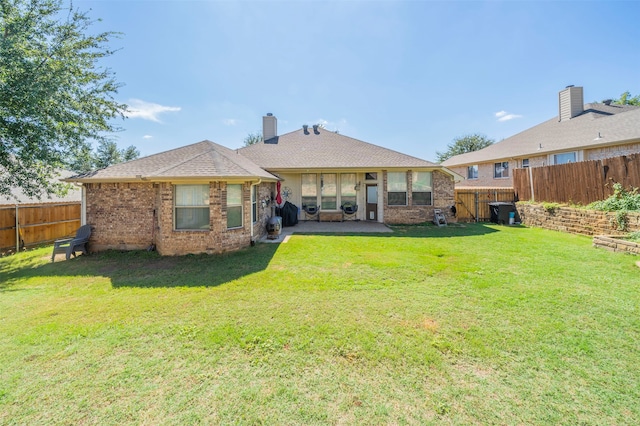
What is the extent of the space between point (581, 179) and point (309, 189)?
1132 cm

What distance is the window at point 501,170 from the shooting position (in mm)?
17734

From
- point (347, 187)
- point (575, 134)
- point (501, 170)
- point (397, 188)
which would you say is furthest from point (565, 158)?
point (347, 187)

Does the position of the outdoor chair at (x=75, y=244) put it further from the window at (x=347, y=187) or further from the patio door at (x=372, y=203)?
the patio door at (x=372, y=203)

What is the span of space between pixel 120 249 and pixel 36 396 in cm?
701

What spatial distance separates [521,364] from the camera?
272 cm

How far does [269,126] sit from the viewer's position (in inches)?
676

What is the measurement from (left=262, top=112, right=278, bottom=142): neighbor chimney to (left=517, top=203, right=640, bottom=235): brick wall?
14680 mm

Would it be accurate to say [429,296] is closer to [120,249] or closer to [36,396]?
[36,396]

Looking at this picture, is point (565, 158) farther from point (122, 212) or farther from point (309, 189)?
point (122, 212)

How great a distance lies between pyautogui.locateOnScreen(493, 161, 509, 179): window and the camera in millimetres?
17734

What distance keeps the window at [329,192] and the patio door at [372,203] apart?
173cm

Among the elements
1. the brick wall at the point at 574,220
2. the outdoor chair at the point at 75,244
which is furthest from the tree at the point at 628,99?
the outdoor chair at the point at 75,244

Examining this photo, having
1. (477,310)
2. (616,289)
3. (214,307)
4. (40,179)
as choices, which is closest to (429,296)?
(477,310)

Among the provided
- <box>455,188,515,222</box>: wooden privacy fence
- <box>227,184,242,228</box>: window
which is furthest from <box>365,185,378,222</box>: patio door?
<box>227,184,242,228</box>: window
